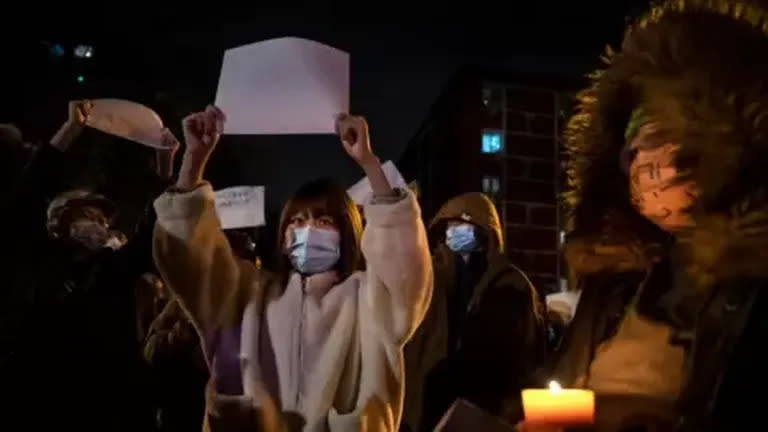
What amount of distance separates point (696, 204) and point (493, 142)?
6.17 meters

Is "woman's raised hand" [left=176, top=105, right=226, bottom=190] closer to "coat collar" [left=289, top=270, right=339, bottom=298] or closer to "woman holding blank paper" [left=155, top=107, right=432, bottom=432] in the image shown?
"woman holding blank paper" [left=155, top=107, right=432, bottom=432]

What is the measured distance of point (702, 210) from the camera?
2699mm

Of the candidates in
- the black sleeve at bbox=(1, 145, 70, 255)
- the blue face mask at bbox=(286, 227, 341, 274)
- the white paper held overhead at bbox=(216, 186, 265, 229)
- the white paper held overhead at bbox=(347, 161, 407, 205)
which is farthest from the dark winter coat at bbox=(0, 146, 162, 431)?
the white paper held overhead at bbox=(216, 186, 265, 229)

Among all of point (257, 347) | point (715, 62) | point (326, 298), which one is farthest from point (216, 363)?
point (715, 62)

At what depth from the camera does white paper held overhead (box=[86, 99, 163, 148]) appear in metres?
4.70

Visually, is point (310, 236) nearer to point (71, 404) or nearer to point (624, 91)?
point (624, 91)

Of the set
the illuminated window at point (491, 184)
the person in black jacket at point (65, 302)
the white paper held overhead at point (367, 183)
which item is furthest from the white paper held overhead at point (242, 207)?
the illuminated window at point (491, 184)

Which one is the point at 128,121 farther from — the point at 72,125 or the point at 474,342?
the point at 474,342

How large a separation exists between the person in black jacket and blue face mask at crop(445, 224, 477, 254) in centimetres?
158

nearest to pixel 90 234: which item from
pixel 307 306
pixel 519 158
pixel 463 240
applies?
pixel 307 306

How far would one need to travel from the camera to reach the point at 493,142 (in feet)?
29.1

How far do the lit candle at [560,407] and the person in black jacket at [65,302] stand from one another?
235 centimetres

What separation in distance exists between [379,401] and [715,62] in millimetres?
1599

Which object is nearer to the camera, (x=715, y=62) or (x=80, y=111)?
(x=715, y=62)
